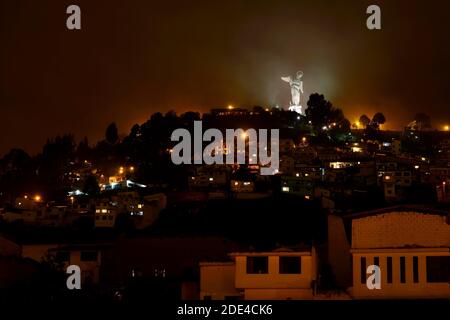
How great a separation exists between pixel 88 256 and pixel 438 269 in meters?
14.9

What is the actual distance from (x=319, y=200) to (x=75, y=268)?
21.4 m

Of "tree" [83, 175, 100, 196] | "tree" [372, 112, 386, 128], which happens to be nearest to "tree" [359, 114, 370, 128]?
"tree" [372, 112, 386, 128]

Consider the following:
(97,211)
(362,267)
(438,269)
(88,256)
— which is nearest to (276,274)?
(362,267)

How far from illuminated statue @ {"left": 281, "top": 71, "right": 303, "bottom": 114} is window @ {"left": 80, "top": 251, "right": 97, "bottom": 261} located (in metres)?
60.7

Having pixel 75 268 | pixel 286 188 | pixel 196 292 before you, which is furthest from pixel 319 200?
pixel 196 292

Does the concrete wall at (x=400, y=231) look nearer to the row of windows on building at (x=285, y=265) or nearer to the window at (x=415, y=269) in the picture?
the window at (x=415, y=269)

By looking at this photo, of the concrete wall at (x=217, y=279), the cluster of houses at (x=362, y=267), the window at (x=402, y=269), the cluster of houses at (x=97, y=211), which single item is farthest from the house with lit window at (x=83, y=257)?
the window at (x=402, y=269)

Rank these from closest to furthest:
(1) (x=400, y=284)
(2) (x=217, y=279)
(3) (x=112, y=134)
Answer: (1) (x=400, y=284), (2) (x=217, y=279), (3) (x=112, y=134)

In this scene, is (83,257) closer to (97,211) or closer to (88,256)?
(88,256)

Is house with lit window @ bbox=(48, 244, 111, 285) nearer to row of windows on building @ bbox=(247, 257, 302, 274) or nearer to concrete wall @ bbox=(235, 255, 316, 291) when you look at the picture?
concrete wall @ bbox=(235, 255, 316, 291)

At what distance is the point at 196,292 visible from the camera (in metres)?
18.0

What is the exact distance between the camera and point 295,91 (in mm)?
→ 85062

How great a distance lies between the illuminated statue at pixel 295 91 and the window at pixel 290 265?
6873cm

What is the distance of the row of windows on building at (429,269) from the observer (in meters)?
15.8
